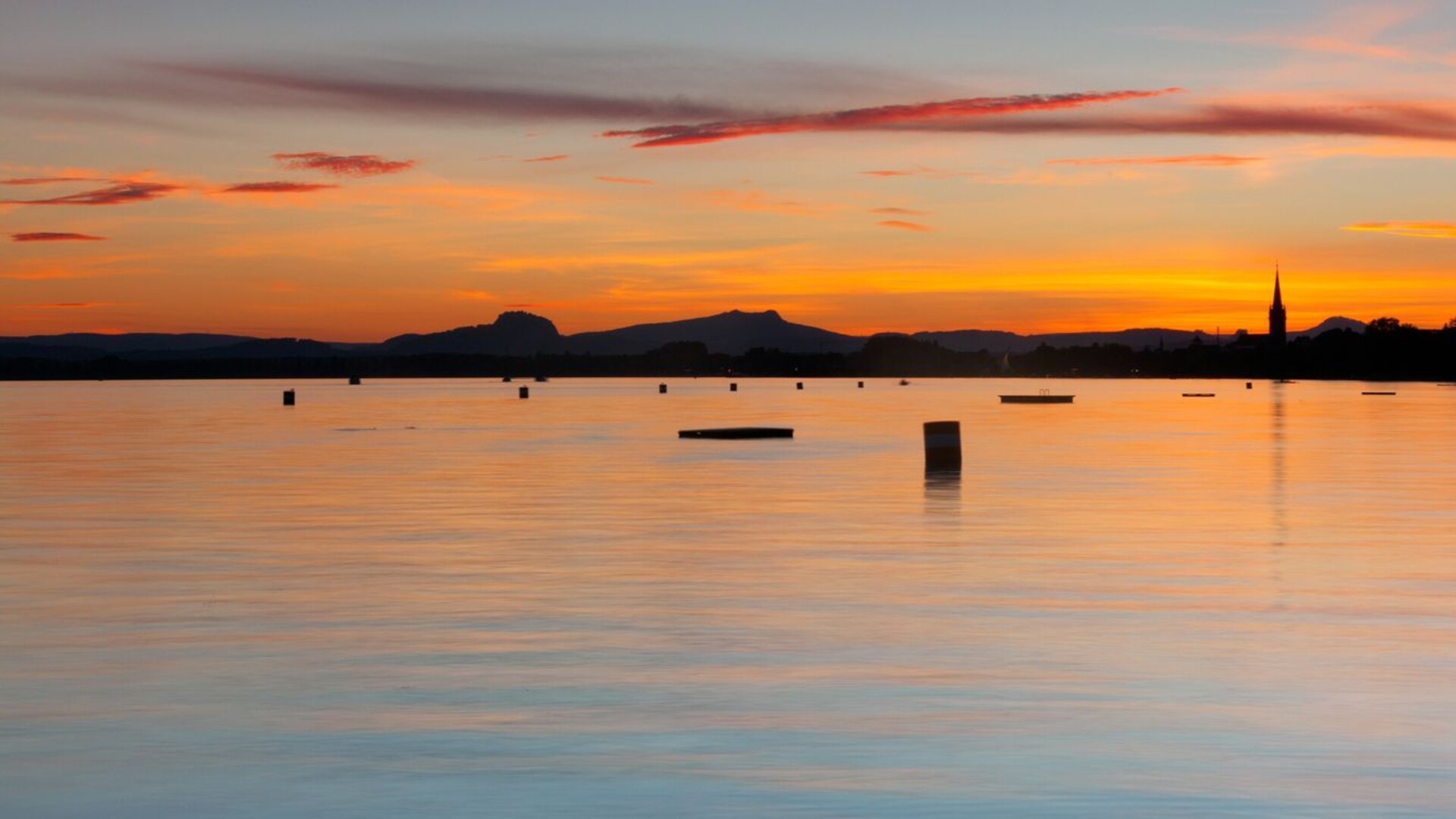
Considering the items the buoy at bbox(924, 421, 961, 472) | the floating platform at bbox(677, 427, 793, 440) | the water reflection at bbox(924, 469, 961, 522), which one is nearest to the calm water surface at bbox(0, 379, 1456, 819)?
the water reflection at bbox(924, 469, 961, 522)

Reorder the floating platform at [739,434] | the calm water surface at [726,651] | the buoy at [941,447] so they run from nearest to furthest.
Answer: the calm water surface at [726,651]
the buoy at [941,447]
the floating platform at [739,434]

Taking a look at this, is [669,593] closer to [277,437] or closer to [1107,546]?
[1107,546]

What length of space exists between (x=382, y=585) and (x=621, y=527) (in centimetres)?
935

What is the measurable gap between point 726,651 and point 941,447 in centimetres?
3419

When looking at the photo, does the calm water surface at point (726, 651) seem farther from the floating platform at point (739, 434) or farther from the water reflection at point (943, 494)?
the floating platform at point (739, 434)

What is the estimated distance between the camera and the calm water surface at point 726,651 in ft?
39.3

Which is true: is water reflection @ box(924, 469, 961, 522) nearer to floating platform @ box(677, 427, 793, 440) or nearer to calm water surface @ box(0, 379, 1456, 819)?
calm water surface @ box(0, 379, 1456, 819)

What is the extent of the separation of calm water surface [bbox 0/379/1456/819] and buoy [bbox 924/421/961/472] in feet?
22.8

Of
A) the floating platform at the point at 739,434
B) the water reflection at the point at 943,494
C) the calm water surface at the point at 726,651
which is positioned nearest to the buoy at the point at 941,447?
the water reflection at the point at 943,494

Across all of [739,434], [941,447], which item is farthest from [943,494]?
[739,434]

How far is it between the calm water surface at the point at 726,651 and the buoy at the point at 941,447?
22.8 feet

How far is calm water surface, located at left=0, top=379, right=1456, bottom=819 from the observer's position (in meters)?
12.0

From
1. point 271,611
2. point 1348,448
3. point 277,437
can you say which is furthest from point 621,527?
point 277,437

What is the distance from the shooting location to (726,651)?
17.9 meters
